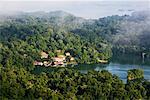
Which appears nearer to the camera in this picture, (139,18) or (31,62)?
(31,62)

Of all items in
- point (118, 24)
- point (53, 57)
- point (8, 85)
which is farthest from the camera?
point (118, 24)

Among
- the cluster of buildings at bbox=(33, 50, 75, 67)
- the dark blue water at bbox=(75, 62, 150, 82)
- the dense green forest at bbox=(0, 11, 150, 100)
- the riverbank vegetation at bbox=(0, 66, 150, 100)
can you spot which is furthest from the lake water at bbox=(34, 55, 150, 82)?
the riverbank vegetation at bbox=(0, 66, 150, 100)

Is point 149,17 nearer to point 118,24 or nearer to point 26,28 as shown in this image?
point 118,24

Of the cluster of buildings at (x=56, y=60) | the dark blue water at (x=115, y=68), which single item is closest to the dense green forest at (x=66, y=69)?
the cluster of buildings at (x=56, y=60)

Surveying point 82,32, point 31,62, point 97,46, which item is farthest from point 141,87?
point 82,32

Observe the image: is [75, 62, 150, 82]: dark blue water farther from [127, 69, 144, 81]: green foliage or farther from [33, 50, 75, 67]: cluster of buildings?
[33, 50, 75, 67]: cluster of buildings

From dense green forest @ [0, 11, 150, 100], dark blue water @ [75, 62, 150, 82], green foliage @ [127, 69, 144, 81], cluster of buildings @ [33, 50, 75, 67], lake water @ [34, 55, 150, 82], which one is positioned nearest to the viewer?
dense green forest @ [0, 11, 150, 100]
